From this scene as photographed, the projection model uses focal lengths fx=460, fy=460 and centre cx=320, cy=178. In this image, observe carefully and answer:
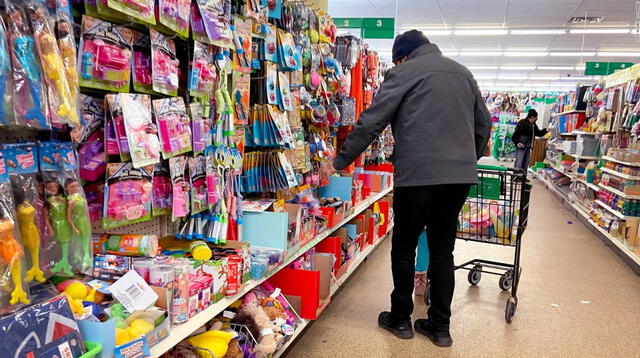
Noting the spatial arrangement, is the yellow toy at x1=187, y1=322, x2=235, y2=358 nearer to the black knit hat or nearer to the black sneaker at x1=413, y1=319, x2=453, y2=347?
the black sneaker at x1=413, y1=319, x2=453, y2=347

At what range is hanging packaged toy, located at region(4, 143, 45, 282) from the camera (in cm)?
116

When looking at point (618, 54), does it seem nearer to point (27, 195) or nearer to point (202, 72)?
point (202, 72)

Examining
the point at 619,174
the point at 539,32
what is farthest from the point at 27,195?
the point at 539,32

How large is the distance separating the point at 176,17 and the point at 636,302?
3997mm

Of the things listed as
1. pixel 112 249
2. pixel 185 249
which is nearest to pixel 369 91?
pixel 185 249

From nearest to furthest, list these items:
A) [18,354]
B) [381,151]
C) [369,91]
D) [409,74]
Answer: [18,354]
[409,74]
[369,91]
[381,151]

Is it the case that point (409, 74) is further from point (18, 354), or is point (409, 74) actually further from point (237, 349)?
point (18, 354)

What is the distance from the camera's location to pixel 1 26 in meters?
1.04

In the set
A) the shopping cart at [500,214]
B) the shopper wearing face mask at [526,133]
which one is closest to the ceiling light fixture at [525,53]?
the shopper wearing face mask at [526,133]

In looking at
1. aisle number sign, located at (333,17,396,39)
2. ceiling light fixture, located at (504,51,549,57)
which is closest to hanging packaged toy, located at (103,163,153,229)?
aisle number sign, located at (333,17,396,39)

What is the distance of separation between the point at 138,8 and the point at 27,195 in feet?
2.20

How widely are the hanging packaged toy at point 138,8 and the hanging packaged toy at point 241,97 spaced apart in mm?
686

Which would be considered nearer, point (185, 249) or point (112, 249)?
point (112, 249)

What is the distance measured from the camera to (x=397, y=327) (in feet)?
9.52
